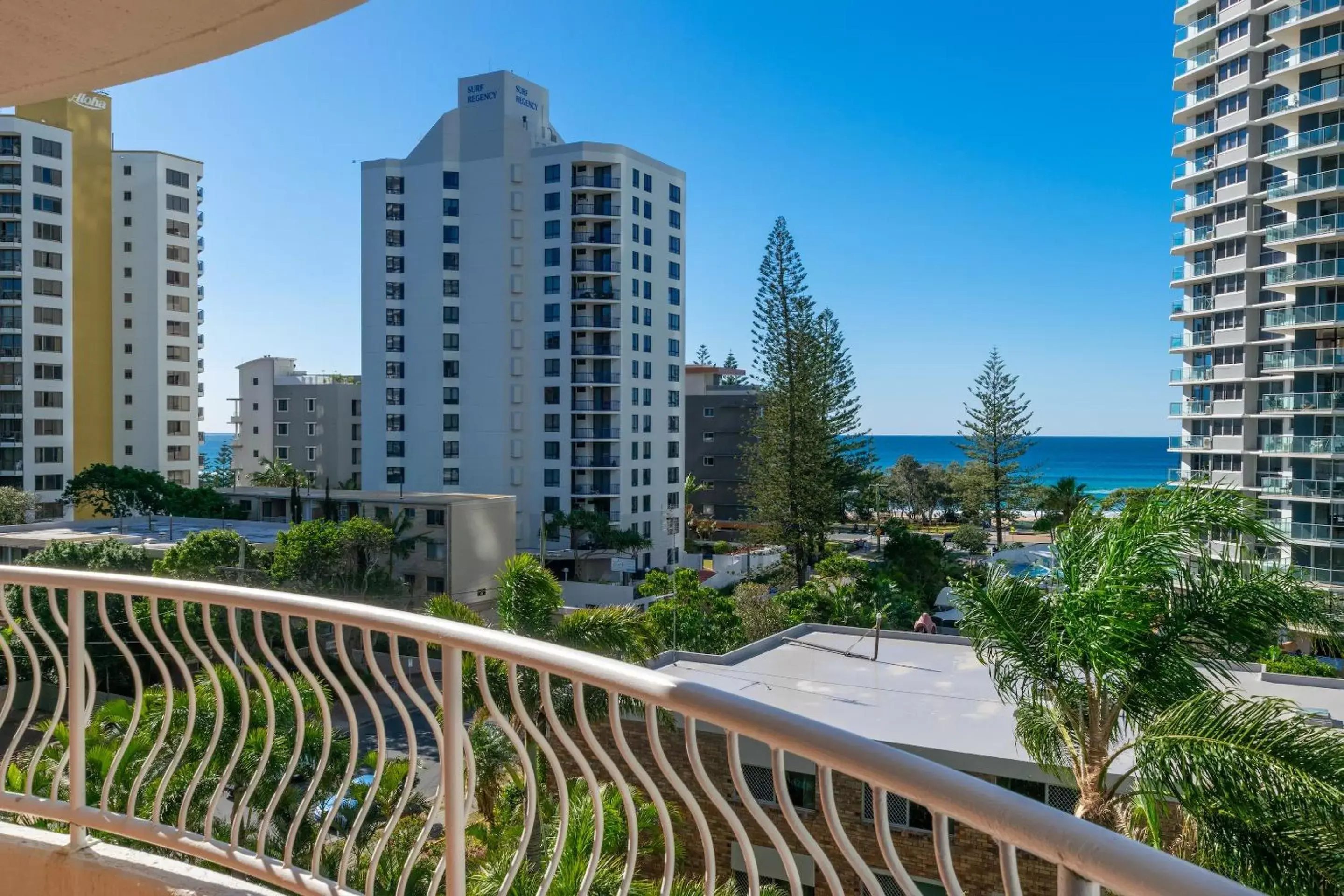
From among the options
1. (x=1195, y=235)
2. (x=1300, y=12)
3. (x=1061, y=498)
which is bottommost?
(x=1061, y=498)

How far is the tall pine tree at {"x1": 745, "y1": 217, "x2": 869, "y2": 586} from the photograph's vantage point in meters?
26.9

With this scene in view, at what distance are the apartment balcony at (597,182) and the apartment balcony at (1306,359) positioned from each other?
2080 cm

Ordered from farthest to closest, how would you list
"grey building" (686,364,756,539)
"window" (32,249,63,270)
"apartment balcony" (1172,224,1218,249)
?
"grey building" (686,364,756,539), "window" (32,249,63,270), "apartment balcony" (1172,224,1218,249)

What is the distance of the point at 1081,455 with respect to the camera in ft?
407

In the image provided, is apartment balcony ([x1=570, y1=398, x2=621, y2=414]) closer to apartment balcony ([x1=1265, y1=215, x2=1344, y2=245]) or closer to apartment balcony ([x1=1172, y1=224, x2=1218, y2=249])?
apartment balcony ([x1=1172, y1=224, x2=1218, y2=249])

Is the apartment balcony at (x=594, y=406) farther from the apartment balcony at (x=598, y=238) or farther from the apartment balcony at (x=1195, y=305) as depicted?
the apartment balcony at (x=1195, y=305)

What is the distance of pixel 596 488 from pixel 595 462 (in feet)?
3.10

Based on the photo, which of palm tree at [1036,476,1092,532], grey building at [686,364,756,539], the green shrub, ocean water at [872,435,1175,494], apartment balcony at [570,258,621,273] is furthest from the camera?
ocean water at [872,435,1175,494]

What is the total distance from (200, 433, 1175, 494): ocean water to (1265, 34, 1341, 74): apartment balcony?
51854mm

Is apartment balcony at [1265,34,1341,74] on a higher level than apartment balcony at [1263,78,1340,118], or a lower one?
higher

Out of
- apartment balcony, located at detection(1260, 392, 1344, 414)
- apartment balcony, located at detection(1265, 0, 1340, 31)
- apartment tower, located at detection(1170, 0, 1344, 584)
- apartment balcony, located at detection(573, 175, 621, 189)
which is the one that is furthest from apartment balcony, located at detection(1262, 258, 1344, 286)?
apartment balcony, located at detection(573, 175, 621, 189)

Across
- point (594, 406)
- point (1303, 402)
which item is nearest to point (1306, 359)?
point (1303, 402)

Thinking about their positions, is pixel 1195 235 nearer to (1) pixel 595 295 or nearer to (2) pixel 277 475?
(1) pixel 595 295

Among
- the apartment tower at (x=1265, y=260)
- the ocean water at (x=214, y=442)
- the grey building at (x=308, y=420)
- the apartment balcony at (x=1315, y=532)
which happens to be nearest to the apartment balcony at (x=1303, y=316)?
the apartment tower at (x=1265, y=260)
